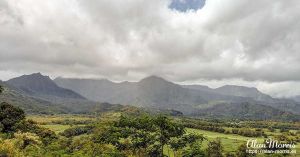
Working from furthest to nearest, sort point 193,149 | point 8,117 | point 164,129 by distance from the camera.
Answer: point 8,117, point 193,149, point 164,129

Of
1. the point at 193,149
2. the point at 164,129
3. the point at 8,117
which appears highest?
the point at 8,117

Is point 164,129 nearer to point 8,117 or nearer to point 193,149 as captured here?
point 193,149

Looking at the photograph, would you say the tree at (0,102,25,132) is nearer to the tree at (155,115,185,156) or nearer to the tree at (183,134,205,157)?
the tree at (155,115,185,156)

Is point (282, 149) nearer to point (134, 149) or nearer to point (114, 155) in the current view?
point (134, 149)

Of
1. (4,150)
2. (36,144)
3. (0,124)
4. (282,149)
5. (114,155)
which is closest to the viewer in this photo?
(4,150)

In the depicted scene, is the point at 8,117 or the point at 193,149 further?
the point at 8,117

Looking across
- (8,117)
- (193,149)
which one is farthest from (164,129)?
(8,117)

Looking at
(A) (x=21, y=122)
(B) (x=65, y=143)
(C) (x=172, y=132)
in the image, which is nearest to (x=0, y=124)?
(A) (x=21, y=122)

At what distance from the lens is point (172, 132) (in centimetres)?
11094

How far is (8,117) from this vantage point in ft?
426

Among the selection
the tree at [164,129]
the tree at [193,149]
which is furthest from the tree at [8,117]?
the tree at [193,149]

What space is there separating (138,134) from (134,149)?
531 cm

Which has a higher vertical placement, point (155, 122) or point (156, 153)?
point (155, 122)

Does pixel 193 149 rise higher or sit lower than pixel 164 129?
lower
